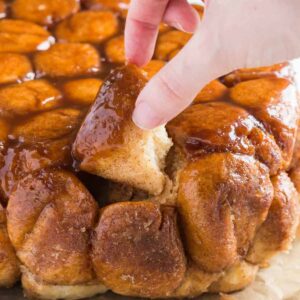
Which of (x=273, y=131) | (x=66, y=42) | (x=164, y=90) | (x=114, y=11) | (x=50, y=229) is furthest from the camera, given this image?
(x=114, y=11)

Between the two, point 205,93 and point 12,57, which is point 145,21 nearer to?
point 205,93

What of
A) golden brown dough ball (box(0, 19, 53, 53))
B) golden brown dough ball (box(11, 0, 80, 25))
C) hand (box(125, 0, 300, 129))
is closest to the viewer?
hand (box(125, 0, 300, 129))

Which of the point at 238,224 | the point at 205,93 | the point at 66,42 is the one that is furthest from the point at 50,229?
the point at 66,42

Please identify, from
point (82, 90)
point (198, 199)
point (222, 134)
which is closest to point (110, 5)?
point (82, 90)

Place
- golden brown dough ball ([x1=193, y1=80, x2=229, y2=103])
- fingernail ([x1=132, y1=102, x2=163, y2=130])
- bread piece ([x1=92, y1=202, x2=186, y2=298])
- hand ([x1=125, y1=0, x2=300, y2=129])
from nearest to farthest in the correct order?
hand ([x1=125, y1=0, x2=300, y2=129]), fingernail ([x1=132, y1=102, x2=163, y2=130]), bread piece ([x1=92, y1=202, x2=186, y2=298]), golden brown dough ball ([x1=193, y1=80, x2=229, y2=103])

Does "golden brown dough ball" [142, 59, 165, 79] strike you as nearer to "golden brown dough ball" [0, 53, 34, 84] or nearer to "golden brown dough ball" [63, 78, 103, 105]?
"golden brown dough ball" [63, 78, 103, 105]

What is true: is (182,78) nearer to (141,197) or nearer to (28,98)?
(141,197)

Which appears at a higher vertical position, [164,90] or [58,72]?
[164,90]

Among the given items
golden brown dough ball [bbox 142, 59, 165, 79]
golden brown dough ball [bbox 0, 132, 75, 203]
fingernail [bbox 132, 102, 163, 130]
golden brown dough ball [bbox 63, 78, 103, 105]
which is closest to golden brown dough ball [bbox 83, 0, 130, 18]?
golden brown dough ball [bbox 142, 59, 165, 79]
